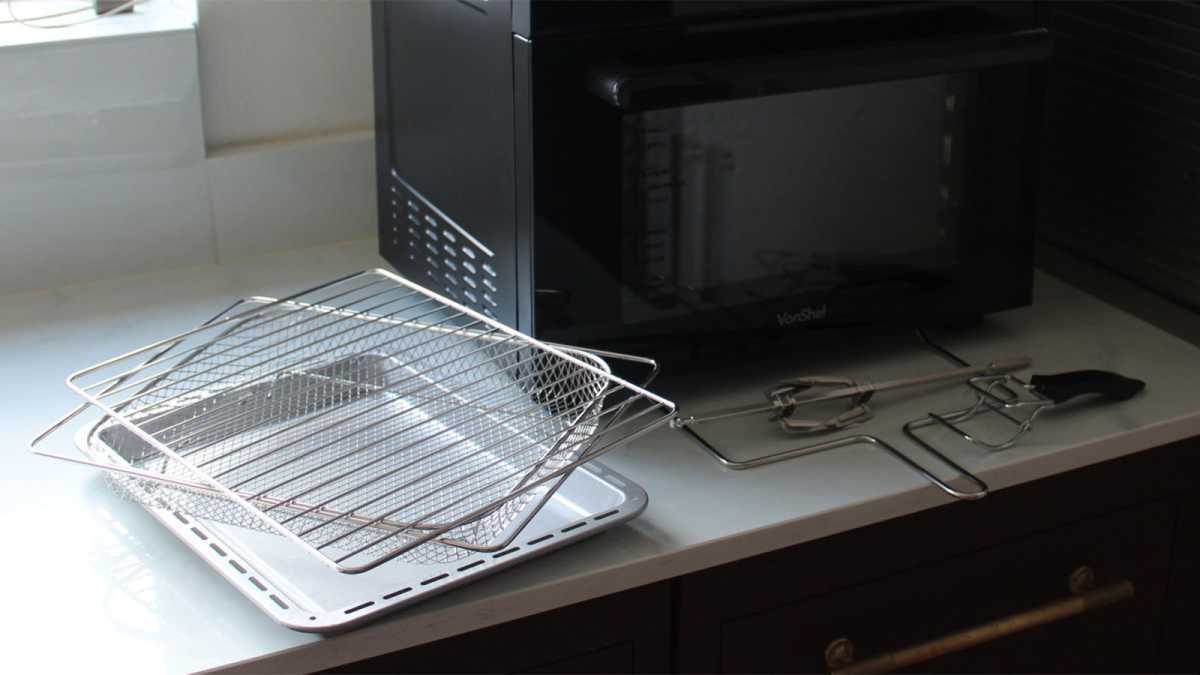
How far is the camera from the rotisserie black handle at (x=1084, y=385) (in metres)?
1.12

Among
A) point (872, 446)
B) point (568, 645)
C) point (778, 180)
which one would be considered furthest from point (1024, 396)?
point (568, 645)

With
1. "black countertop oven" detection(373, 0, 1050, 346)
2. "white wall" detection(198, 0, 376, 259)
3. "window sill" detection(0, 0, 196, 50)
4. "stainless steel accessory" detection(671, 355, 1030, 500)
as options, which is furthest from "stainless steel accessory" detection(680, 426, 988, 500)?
"window sill" detection(0, 0, 196, 50)

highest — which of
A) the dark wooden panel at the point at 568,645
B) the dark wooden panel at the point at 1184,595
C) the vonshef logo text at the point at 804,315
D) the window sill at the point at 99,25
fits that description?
the window sill at the point at 99,25

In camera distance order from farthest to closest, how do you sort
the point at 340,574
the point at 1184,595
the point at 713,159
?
1. the point at 1184,595
2. the point at 713,159
3. the point at 340,574

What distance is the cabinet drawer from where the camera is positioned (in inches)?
42.3


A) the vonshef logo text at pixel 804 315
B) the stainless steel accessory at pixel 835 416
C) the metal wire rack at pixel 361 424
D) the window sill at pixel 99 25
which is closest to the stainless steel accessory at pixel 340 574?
the metal wire rack at pixel 361 424

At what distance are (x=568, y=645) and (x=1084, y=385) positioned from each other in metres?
0.47

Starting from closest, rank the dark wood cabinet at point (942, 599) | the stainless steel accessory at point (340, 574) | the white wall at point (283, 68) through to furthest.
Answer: the stainless steel accessory at point (340, 574) < the dark wood cabinet at point (942, 599) < the white wall at point (283, 68)

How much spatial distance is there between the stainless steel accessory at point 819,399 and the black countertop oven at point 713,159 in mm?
59

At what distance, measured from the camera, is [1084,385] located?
3.68 ft

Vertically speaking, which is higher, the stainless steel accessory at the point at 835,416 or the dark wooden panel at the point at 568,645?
the stainless steel accessory at the point at 835,416

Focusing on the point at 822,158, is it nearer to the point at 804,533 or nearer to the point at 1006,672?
the point at 804,533

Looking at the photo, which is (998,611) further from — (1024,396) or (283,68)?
(283,68)

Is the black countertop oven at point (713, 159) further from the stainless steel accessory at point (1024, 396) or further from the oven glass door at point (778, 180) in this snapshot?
the stainless steel accessory at point (1024, 396)
